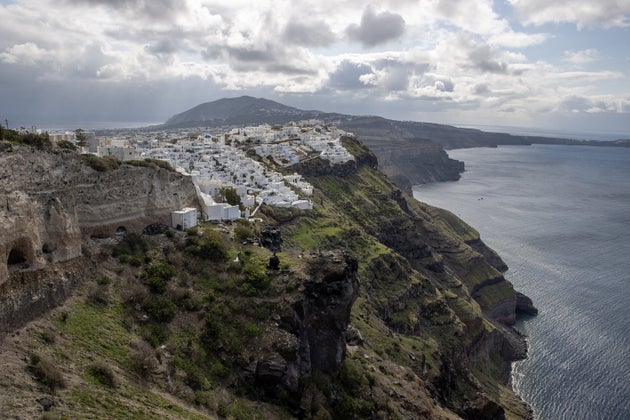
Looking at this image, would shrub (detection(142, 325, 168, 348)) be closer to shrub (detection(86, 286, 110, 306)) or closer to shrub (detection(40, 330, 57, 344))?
shrub (detection(86, 286, 110, 306))

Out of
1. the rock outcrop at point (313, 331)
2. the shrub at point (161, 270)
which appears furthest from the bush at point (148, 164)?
the rock outcrop at point (313, 331)

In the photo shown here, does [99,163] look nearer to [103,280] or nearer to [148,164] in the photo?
[148,164]

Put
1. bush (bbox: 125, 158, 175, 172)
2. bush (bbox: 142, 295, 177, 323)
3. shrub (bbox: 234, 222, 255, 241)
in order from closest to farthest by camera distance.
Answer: bush (bbox: 142, 295, 177, 323) < bush (bbox: 125, 158, 175, 172) < shrub (bbox: 234, 222, 255, 241)

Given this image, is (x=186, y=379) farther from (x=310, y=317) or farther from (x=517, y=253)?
(x=517, y=253)

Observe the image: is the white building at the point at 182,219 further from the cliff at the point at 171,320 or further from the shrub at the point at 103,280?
the shrub at the point at 103,280

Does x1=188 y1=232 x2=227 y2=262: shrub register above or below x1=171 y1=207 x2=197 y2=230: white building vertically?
below

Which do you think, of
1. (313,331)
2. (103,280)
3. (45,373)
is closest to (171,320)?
(103,280)

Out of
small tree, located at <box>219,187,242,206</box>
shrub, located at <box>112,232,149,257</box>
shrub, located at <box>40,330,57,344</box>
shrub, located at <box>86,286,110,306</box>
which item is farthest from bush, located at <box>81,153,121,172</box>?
small tree, located at <box>219,187,242,206</box>
